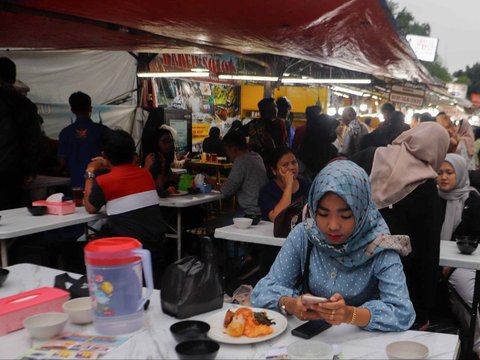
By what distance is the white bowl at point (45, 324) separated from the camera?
1632 mm

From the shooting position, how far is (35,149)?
5148 millimetres

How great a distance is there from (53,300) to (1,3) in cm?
360

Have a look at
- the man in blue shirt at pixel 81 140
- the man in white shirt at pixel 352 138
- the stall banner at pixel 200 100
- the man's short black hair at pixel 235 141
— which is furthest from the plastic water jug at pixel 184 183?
the stall banner at pixel 200 100

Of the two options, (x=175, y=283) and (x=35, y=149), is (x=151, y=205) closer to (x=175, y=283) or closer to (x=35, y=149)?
(x=35, y=149)

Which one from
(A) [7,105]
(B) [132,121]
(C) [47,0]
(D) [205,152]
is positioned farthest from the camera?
(D) [205,152]

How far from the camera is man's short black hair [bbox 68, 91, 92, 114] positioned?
5414 mm

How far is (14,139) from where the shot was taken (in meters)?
4.98

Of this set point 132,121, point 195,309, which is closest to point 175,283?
point 195,309

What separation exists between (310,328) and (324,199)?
21.4 inches

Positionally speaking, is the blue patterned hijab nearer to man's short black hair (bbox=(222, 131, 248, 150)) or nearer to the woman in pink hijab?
man's short black hair (bbox=(222, 131, 248, 150))

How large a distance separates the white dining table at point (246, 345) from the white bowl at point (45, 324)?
0.14 ft

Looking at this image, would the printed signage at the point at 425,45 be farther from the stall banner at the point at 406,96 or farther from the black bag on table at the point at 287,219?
the black bag on table at the point at 287,219

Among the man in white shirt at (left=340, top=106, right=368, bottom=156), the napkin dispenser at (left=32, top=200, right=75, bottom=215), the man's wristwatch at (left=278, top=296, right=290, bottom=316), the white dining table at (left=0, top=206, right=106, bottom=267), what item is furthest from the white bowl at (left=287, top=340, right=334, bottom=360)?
the man in white shirt at (left=340, top=106, right=368, bottom=156)

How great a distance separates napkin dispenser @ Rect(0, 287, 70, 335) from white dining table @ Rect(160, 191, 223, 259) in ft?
10.8
